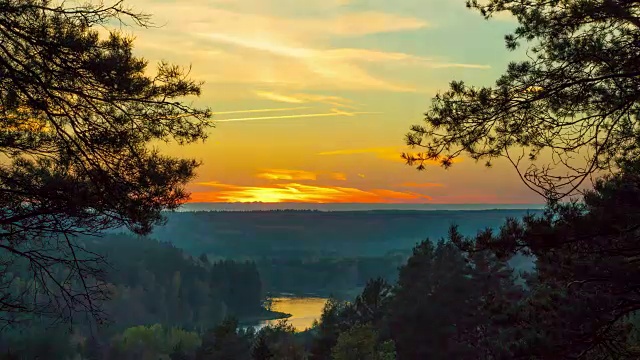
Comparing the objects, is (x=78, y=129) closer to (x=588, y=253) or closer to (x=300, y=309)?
(x=588, y=253)

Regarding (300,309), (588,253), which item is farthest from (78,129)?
(300,309)

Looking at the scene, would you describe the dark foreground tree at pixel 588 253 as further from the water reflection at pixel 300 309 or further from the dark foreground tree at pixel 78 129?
the water reflection at pixel 300 309

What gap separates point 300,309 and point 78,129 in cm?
10575

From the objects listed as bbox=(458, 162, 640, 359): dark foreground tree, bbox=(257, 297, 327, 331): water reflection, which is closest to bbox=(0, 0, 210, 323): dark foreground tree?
bbox=(458, 162, 640, 359): dark foreground tree

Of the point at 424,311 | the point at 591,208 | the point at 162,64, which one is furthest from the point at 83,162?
the point at 424,311

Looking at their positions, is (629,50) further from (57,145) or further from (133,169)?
(57,145)

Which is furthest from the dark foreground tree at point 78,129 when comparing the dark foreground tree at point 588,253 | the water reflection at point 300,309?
the water reflection at point 300,309

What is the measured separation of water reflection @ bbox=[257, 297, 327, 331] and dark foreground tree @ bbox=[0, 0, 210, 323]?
73.1 meters

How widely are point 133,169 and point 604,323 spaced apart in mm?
6465

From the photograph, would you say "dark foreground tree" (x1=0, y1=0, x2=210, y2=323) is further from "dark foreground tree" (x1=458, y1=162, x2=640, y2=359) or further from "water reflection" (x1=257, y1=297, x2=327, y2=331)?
"water reflection" (x1=257, y1=297, x2=327, y2=331)

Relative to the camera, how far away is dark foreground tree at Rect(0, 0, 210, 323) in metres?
7.89

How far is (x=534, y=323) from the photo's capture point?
30.6 feet

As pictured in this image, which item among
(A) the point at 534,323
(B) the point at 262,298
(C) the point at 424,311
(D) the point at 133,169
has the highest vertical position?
(D) the point at 133,169

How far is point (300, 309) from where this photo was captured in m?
112
